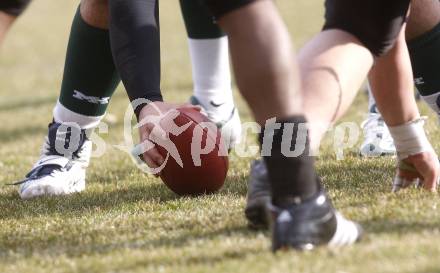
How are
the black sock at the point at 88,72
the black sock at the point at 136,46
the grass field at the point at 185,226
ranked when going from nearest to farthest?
the grass field at the point at 185,226, the black sock at the point at 136,46, the black sock at the point at 88,72

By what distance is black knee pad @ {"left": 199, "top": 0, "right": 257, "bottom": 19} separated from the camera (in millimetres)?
2188

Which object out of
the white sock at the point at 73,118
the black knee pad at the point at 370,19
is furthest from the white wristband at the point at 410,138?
the white sock at the point at 73,118

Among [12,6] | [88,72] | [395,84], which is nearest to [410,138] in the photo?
[395,84]

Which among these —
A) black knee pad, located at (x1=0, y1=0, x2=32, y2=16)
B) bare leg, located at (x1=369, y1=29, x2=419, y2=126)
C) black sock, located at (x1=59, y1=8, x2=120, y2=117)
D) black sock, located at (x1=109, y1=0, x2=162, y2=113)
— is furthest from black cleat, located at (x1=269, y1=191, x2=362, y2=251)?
black sock, located at (x1=59, y1=8, x2=120, y2=117)

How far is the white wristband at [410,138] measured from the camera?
286cm

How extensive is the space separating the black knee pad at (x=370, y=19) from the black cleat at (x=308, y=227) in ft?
1.42

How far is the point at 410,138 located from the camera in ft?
9.45

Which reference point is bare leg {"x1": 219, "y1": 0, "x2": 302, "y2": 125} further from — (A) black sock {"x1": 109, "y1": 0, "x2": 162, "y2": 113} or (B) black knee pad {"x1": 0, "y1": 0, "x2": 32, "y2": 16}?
(A) black sock {"x1": 109, "y1": 0, "x2": 162, "y2": 113}

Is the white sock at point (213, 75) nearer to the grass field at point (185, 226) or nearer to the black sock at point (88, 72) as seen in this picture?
the grass field at point (185, 226)

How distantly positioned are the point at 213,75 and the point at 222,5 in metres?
2.02

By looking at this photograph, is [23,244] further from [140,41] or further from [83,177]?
[83,177]

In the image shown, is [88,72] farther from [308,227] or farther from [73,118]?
[308,227]

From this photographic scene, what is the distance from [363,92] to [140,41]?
11.6 ft

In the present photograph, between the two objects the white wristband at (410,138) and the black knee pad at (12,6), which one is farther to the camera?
the white wristband at (410,138)
